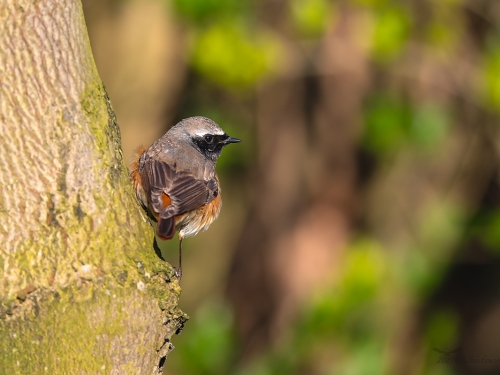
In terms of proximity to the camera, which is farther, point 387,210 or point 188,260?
point 188,260

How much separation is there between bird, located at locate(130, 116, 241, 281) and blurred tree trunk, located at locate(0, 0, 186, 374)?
48.7 inches

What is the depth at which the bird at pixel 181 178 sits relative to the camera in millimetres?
Answer: 4574

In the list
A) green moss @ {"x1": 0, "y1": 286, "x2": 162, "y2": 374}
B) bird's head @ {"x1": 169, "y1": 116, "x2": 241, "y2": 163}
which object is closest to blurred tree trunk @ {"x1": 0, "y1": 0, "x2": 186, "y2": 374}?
green moss @ {"x1": 0, "y1": 286, "x2": 162, "y2": 374}

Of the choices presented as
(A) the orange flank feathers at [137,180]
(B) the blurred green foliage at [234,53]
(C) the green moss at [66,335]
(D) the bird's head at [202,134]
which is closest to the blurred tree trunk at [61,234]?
(C) the green moss at [66,335]

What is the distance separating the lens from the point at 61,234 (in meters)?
2.82

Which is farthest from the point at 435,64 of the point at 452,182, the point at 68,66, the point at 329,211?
the point at 68,66

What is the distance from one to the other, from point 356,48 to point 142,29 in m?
3.18

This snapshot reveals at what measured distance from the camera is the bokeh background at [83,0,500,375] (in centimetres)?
698

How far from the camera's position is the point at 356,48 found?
780cm

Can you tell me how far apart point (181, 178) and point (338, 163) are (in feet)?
12.1

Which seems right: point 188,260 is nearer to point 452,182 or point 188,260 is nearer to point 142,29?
point 142,29

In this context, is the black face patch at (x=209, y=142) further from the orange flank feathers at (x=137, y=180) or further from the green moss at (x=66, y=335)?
the green moss at (x=66, y=335)

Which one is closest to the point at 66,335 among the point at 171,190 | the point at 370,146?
the point at 171,190

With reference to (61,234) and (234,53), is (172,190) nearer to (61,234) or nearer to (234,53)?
(61,234)
